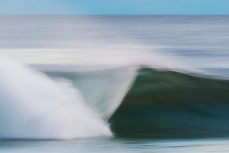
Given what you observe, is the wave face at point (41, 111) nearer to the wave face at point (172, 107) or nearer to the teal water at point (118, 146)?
the teal water at point (118, 146)

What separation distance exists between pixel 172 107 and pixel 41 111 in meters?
2.11

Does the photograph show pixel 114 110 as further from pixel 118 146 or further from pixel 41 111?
pixel 118 146

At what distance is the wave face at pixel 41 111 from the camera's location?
1034 cm

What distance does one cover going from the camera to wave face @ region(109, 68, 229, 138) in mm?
11133

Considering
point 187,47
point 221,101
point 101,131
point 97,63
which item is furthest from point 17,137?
point 187,47

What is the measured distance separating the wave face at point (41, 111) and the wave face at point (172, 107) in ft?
1.15

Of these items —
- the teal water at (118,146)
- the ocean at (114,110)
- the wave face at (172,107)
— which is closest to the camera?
the teal water at (118,146)

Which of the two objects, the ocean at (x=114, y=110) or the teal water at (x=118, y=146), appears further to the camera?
the ocean at (x=114, y=110)

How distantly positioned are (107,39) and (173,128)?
18692mm

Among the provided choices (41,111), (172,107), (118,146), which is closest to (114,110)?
(172,107)

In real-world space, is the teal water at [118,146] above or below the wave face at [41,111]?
below

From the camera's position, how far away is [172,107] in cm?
1229

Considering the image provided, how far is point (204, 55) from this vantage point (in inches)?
926

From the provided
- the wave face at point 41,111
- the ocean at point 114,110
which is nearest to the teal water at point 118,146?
the ocean at point 114,110
